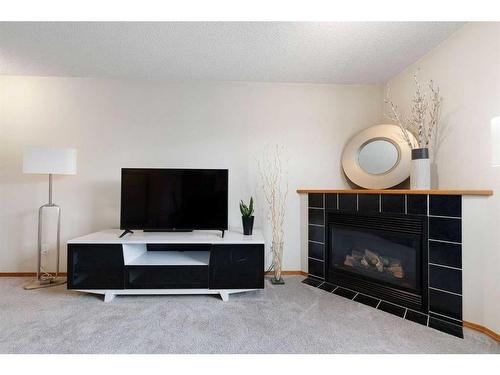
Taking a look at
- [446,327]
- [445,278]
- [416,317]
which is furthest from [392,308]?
[445,278]

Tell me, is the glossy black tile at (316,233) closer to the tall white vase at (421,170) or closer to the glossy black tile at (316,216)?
the glossy black tile at (316,216)

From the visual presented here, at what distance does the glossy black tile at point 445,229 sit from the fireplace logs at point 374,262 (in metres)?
0.37

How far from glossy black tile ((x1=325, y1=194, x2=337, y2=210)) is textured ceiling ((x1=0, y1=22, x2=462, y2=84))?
1.22 meters

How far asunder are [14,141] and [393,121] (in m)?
3.92

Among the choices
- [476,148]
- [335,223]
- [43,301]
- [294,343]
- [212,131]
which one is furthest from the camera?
[212,131]

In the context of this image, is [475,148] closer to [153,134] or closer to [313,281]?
[313,281]

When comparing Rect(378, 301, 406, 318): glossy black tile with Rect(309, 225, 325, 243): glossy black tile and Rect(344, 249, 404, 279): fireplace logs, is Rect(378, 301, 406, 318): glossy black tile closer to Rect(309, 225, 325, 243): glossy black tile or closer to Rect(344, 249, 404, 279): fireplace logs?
Rect(344, 249, 404, 279): fireplace logs

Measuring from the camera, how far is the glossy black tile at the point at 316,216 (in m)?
2.54

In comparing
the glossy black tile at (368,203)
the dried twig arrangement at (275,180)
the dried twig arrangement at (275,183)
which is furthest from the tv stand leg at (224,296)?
the glossy black tile at (368,203)

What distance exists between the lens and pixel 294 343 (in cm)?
151

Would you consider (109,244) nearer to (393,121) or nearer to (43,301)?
(43,301)

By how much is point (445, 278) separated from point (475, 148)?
931 mm

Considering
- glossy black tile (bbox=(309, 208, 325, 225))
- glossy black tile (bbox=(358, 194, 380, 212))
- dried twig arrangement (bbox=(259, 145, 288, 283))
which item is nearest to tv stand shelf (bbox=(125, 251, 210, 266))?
dried twig arrangement (bbox=(259, 145, 288, 283))
